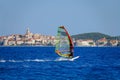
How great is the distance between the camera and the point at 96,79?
56781 mm

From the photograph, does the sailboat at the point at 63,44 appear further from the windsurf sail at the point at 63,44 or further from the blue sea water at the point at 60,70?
the blue sea water at the point at 60,70

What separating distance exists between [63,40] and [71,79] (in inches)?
1433

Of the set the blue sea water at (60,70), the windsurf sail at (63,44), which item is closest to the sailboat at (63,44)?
the windsurf sail at (63,44)

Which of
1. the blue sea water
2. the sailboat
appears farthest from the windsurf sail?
the blue sea water

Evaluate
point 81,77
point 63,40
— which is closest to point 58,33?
point 63,40

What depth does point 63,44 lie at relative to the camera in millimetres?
93062

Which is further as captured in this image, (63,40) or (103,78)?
(63,40)

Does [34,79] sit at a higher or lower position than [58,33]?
lower

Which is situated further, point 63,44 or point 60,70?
point 63,44

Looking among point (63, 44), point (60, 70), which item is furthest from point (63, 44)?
point (60, 70)

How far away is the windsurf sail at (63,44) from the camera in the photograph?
92.9m

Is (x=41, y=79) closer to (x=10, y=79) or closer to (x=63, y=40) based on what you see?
(x=10, y=79)

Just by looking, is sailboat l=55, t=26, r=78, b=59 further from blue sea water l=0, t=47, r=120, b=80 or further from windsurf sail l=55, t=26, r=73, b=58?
blue sea water l=0, t=47, r=120, b=80

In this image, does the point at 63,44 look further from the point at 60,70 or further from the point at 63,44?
the point at 60,70
